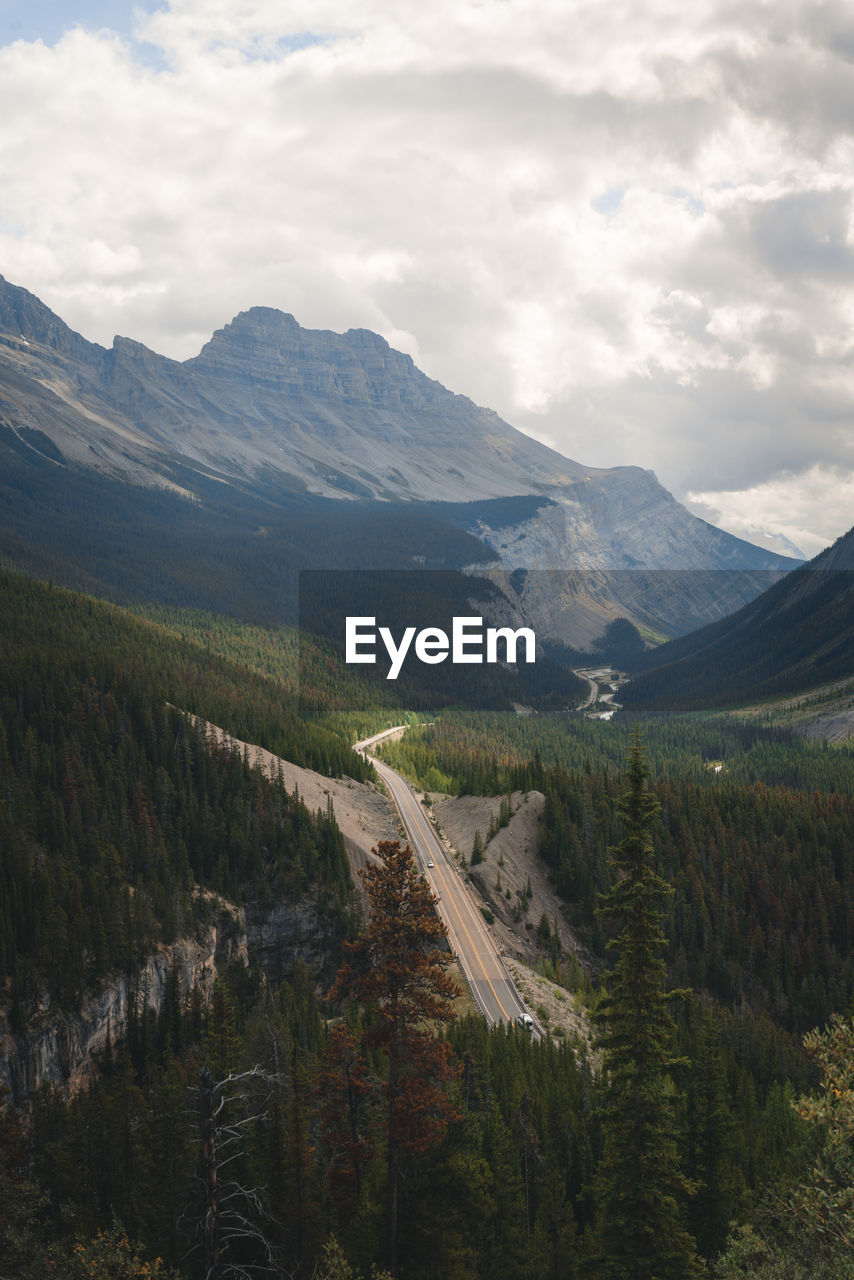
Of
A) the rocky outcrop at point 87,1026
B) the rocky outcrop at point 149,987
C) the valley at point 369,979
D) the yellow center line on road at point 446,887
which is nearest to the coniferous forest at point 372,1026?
the valley at point 369,979

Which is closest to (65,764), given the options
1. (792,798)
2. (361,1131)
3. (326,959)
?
(326,959)

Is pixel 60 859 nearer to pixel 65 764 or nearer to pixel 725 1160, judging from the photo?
pixel 65 764

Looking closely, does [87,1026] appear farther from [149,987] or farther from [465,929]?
[465,929]

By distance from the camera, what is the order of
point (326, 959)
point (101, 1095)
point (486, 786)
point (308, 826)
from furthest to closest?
point (486, 786) < point (308, 826) < point (326, 959) < point (101, 1095)

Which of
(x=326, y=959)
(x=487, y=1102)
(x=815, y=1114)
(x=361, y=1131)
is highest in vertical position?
(x=815, y=1114)

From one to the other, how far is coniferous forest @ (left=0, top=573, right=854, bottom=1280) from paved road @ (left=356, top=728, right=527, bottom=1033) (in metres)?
6.46

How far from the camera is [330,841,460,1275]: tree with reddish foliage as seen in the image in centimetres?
3105

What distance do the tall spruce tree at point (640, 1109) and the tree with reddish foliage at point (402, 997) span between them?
234 inches

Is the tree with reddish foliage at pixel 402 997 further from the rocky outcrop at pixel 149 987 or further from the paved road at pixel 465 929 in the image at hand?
the paved road at pixel 465 929

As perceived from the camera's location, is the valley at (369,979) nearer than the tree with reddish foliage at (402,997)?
No

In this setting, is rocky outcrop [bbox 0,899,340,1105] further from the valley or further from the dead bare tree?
the dead bare tree

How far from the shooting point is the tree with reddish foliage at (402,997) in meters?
31.0

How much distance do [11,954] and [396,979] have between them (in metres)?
59.2

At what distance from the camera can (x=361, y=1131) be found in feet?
126
